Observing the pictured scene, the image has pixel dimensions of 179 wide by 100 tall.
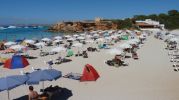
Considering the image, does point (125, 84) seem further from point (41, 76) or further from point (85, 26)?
point (85, 26)

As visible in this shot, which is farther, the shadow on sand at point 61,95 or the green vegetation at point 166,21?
the green vegetation at point 166,21

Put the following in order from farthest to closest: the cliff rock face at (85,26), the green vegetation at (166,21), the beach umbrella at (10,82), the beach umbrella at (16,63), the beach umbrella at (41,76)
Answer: the cliff rock face at (85,26)
the green vegetation at (166,21)
the beach umbrella at (16,63)
the beach umbrella at (41,76)
the beach umbrella at (10,82)

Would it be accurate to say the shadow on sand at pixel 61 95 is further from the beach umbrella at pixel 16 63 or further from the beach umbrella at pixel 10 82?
the beach umbrella at pixel 16 63

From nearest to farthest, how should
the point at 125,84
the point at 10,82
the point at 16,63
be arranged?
the point at 10,82 → the point at 125,84 → the point at 16,63

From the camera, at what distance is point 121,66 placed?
20875 mm

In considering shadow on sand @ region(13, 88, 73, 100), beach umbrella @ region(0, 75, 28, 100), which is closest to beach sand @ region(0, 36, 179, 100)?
shadow on sand @ region(13, 88, 73, 100)

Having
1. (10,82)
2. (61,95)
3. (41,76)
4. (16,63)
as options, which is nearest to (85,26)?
(16,63)

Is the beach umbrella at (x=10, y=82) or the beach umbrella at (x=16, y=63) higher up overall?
the beach umbrella at (x=10, y=82)

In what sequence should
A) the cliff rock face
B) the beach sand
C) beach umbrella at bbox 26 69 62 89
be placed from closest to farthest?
beach umbrella at bbox 26 69 62 89 → the beach sand → the cliff rock face

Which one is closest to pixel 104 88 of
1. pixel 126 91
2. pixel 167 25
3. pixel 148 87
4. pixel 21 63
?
pixel 126 91

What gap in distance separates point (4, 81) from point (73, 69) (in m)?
9.40

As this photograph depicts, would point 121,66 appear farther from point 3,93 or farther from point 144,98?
point 3,93

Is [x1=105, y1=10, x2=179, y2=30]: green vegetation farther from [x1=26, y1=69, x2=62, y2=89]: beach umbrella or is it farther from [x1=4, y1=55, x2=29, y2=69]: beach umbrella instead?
[x1=26, y1=69, x2=62, y2=89]: beach umbrella

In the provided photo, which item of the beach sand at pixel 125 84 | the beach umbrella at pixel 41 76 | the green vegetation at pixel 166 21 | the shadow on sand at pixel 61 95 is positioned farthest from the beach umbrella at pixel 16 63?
the green vegetation at pixel 166 21
